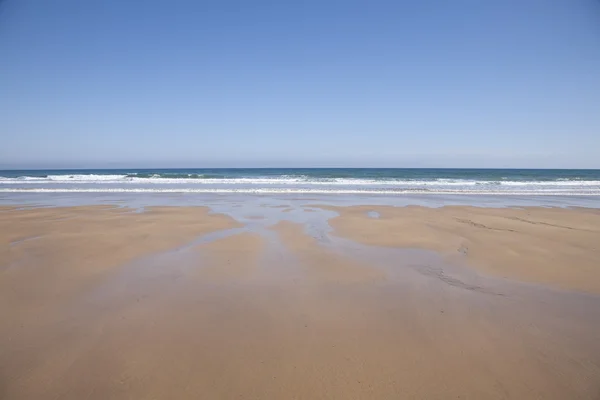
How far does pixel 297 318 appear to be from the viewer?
337 centimetres

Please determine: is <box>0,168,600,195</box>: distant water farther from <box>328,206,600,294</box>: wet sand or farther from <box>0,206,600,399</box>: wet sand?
<box>0,206,600,399</box>: wet sand

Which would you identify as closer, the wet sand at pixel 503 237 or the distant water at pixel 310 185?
the wet sand at pixel 503 237

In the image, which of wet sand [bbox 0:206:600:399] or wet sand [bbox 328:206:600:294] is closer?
wet sand [bbox 0:206:600:399]

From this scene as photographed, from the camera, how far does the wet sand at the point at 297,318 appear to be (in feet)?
7.75

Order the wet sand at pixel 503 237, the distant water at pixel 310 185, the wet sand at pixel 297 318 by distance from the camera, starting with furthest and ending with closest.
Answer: the distant water at pixel 310 185, the wet sand at pixel 503 237, the wet sand at pixel 297 318

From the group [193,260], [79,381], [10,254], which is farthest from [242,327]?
[10,254]

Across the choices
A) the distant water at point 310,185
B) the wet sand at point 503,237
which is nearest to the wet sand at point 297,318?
the wet sand at point 503,237

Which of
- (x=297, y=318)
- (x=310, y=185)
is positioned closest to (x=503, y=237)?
(x=297, y=318)

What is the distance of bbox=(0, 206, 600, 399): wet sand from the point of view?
2.36 m

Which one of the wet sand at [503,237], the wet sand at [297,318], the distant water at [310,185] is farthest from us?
the distant water at [310,185]

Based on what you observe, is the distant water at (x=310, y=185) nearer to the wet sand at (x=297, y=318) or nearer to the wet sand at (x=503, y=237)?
the wet sand at (x=503, y=237)

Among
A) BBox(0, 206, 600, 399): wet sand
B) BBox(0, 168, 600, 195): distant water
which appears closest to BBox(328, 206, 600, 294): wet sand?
BBox(0, 206, 600, 399): wet sand

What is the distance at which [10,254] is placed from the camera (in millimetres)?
5715

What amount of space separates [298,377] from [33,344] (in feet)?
8.22
